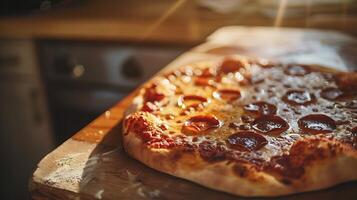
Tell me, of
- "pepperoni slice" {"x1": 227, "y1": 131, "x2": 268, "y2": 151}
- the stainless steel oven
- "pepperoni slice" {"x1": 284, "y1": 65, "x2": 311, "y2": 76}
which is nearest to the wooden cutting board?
"pepperoni slice" {"x1": 227, "y1": 131, "x2": 268, "y2": 151}

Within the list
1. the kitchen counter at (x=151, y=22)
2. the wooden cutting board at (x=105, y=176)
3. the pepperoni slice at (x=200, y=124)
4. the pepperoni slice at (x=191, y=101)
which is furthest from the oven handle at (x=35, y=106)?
the pepperoni slice at (x=200, y=124)

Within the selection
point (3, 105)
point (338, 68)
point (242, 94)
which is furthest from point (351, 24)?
point (3, 105)

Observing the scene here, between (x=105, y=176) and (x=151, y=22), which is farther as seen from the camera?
(x=151, y=22)

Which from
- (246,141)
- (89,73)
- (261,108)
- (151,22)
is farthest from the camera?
(89,73)

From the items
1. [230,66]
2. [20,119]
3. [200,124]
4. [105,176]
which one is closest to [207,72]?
[230,66]

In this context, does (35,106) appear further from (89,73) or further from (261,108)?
(261,108)

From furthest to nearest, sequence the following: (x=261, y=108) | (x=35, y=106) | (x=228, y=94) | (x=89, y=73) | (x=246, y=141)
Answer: (x=35, y=106), (x=89, y=73), (x=228, y=94), (x=261, y=108), (x=246, y=141)

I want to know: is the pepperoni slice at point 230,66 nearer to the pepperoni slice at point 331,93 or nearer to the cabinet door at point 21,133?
the pepperoni slice at point 331,93

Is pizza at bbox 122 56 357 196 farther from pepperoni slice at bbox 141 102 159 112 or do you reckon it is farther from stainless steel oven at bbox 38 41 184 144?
stainless steel oven at bbox 38 41 184 144
